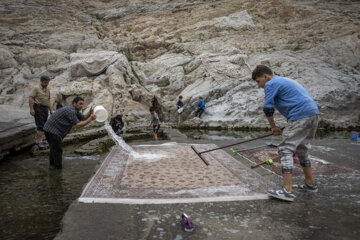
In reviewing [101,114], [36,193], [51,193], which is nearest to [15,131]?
[101,114]

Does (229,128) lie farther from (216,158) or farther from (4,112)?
(4,112)

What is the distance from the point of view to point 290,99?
132 inches

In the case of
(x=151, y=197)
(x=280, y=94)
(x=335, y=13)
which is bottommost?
(x=151, y=197)

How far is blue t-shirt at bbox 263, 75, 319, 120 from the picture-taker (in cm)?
329

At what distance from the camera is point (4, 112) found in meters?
8.32

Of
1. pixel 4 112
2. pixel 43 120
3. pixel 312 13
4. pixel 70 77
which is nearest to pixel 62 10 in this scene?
pixel 70 77

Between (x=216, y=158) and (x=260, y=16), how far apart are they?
2220 cm

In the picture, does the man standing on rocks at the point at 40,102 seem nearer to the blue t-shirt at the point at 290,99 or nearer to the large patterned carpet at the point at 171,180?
the large patterned carpet at the point at 171,180

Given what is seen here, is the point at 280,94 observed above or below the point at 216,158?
above

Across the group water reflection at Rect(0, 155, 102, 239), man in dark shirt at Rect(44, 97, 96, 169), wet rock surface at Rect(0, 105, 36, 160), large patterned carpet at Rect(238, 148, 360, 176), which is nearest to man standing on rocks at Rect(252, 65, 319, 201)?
large patterned carpet at Rect(238, 148, 360, 176)

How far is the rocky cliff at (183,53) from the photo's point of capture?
1431 cm

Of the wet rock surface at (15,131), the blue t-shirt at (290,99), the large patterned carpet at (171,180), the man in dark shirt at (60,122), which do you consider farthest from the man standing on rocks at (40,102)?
the blue t-shirt at (290,99)

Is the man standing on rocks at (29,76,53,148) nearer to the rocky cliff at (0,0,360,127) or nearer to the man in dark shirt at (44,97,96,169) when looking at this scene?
the man in dark shirt at (44,97,96,169)

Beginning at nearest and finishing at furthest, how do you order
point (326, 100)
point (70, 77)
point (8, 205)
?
point (8, 205)
point (326, 100)
point (70, 77)
